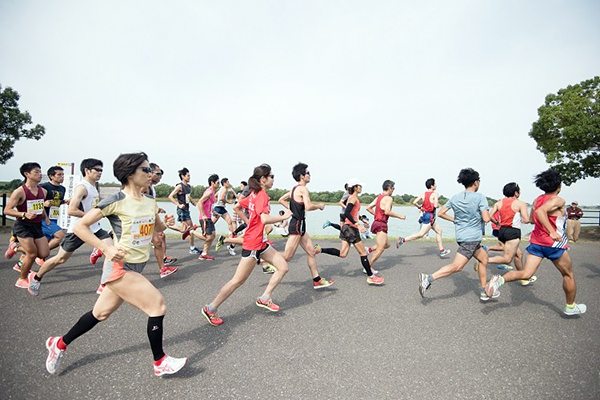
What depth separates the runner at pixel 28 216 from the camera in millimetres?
4932

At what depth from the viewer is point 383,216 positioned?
6.48 metres

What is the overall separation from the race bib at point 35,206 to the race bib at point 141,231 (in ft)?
12.2

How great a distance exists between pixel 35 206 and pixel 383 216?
650 cm

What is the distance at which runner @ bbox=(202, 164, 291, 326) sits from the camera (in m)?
3.74

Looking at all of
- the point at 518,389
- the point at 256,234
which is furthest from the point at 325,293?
the point at 518,389

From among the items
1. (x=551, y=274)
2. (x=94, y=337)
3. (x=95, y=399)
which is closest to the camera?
(x=95, y=399)

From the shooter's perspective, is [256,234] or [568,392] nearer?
[568,392]

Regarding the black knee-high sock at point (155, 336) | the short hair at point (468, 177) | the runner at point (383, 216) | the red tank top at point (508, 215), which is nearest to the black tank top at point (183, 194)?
the runner at point (383, 216)

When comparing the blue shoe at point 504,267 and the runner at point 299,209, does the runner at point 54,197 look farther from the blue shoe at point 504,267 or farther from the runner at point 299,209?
the blue shoe at point 504,267

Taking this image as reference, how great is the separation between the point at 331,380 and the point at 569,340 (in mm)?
2964

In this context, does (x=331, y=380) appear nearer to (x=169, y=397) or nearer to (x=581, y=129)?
(x=169, y=397)

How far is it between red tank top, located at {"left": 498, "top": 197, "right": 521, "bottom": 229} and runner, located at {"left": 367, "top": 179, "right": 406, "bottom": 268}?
6.44 ft

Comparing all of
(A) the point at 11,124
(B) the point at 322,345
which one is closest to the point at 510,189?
(B) the point at 322,345

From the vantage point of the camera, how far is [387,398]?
2.34 m
